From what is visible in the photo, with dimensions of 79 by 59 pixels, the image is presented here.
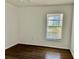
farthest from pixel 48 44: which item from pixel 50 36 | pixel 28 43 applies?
pixel 28 43

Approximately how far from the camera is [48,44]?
5121mm

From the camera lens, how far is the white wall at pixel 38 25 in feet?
15.7

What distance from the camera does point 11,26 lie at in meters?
4.90

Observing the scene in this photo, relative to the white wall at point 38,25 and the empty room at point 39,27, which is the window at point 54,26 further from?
the white wall at point 38,25

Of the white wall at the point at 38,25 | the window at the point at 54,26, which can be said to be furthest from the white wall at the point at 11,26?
the window at the point at 54,26

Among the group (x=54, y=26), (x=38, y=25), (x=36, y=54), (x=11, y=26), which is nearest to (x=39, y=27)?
(x=38, y=25)

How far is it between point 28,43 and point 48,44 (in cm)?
119

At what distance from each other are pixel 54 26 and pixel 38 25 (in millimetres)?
898

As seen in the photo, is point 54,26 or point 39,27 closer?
point 54,26

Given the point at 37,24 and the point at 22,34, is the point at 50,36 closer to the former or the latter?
the point at 37,24

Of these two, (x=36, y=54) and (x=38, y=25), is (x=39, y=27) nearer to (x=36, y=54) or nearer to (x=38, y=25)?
(x=38, y=25)

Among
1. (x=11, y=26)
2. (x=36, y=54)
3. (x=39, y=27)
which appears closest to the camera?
(x=36, y=54)

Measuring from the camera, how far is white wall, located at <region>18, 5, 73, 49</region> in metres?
4.78

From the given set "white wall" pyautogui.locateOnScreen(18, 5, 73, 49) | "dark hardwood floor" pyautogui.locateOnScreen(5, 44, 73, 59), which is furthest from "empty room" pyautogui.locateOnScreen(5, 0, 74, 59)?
"dark hardwood floor" pyautogui.locateOnScreen(5, 44, 73, 59)
